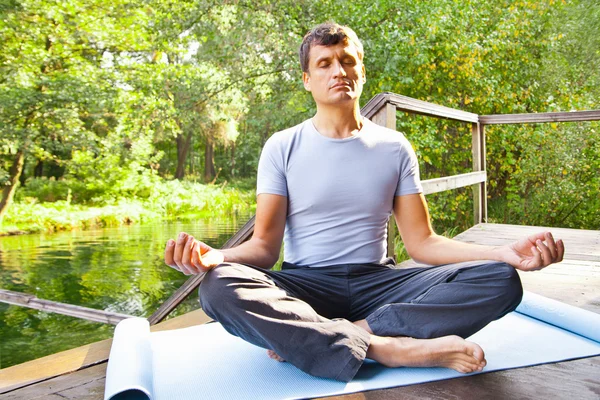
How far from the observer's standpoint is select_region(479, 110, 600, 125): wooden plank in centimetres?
362

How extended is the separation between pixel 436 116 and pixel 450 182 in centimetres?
41

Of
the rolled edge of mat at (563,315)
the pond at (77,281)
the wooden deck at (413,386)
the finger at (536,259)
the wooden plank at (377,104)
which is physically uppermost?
the wooden plank at (377,104)

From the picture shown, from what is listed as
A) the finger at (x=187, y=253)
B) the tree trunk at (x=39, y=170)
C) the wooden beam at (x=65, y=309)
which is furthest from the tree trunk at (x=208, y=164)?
the finger at (x=187, y=253)

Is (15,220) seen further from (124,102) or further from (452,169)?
(452,169)

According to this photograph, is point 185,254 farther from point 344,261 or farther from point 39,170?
point 39,170

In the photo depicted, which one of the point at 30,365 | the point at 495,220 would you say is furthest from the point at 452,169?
the point at 30,365

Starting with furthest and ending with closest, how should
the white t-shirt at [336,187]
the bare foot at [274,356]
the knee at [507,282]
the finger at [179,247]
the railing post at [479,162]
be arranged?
the railing post at [479,162] < the white t-shirt at [336,187] < the bare foot at [274,356] < the knee at [507,282] < the finger at [179,247]

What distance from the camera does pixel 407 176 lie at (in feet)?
5.57

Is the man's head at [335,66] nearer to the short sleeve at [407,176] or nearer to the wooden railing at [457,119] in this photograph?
the short sleeve at [407,176]

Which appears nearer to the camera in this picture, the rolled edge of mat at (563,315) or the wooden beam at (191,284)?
the rolled edge of mat at (563,315)

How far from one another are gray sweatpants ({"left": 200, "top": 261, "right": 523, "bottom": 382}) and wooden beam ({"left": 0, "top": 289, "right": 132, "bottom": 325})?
1.65m

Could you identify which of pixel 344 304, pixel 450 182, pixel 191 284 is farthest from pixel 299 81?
pixel 344 304

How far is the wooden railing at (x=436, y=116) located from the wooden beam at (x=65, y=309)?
1.93ft

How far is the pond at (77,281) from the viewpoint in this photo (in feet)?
19.5
